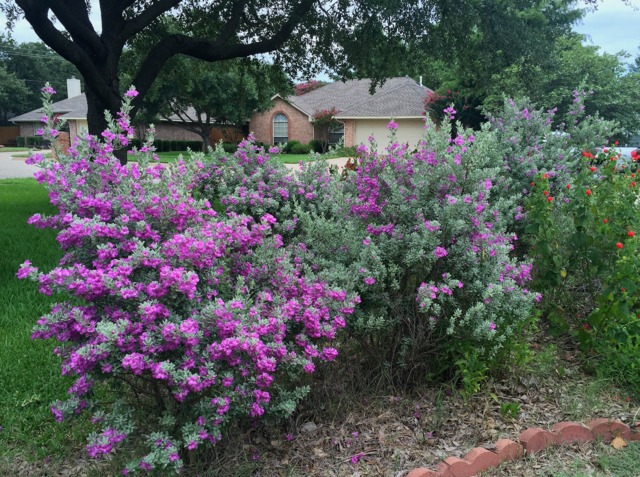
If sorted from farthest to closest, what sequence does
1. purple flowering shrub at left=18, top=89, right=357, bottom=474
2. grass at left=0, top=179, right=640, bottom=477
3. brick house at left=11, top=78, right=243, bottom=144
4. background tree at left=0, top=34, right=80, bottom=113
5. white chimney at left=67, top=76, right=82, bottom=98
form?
background tree at left=0, top=34, right=80, bottom=113 → white chimney at left=67, top=76, right=82, bottom=98 → brick house at left=11, top=78, right=243, bottom=144 → grass at left=0, top=179, right=640, bottom=477 → purple flowering shrub at left=18, top=89, right=357, bottom=474

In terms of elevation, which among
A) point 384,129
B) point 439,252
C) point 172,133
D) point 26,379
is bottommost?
point 26,379

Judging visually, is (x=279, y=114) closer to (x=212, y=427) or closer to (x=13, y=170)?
(x=13, y=170)

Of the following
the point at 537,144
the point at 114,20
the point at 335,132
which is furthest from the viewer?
the point at 335,132

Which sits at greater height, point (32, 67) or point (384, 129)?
point (32, 67)

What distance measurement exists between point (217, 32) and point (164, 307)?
11429 millimetres

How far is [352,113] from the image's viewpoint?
3341cm

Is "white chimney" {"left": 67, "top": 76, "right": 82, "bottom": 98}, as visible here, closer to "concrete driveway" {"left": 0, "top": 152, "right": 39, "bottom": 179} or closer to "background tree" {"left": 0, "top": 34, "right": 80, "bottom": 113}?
"background tree" {"left": 0, "top": 34, "right": 80, "bottom": 113}

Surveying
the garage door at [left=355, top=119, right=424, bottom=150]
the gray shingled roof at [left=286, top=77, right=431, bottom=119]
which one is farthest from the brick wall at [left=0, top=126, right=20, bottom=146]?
the garage door at [left=355, top=119, right=424, bottom=150]

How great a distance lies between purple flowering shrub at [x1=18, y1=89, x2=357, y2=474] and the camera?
91.1 inches

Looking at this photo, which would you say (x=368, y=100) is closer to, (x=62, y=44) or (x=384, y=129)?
(x=384, y=129)

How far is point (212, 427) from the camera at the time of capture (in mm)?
2404

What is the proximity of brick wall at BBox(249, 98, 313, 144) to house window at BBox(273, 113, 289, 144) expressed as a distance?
231 millimetres

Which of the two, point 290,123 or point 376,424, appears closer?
point 376,424

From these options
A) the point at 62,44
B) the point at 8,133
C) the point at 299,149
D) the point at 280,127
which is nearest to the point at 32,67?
the point at 8,133
